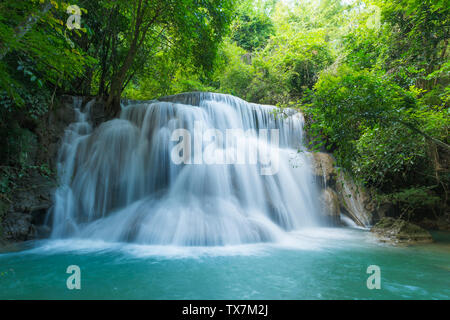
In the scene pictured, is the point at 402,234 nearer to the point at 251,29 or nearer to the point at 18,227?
the point at 18,227

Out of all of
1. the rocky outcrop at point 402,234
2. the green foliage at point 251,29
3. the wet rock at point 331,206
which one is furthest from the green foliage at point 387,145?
the green foliage at point 251,29

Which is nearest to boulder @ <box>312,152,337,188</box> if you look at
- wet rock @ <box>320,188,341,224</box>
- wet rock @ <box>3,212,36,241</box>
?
wet rock @ <box>320,188,341,224</box>

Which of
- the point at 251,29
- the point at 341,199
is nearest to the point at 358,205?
the point at 341,199

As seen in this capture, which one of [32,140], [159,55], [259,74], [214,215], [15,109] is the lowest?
[214,215]

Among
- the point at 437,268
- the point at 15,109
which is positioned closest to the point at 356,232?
the point at 437,268

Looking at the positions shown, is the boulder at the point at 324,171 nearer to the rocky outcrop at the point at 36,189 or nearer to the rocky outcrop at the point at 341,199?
the rocky outcrop at the point at 341,199

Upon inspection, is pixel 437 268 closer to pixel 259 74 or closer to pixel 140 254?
pixel 140 254

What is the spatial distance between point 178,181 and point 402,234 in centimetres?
599

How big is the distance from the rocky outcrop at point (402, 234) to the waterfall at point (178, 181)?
208 cm

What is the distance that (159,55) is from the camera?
10.8 meters

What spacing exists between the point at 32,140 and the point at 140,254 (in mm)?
4355

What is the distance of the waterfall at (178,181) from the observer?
568 cm

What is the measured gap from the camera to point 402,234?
19.9 feet

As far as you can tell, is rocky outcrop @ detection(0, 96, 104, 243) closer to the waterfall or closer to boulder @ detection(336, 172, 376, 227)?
the waterfall
